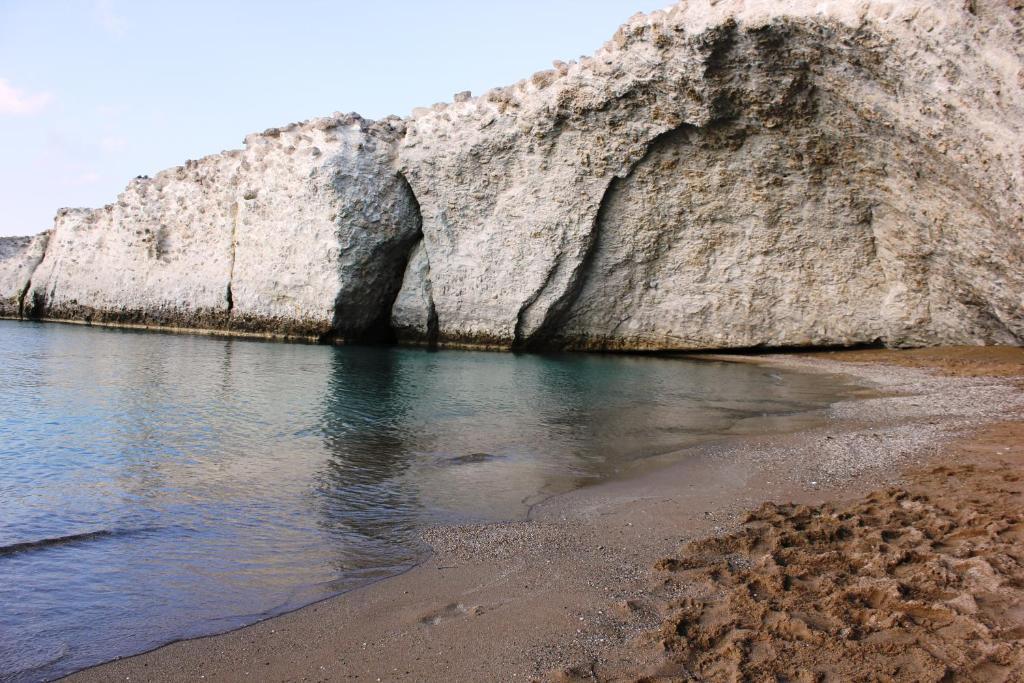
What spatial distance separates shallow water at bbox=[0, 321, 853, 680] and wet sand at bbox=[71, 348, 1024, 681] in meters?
0.45

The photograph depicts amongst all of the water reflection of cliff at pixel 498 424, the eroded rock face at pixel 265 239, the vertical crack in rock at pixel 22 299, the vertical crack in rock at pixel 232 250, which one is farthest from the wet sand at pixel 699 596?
the vertical crack in rock at pixel 22 299

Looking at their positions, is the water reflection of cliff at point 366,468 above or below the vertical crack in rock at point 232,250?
below

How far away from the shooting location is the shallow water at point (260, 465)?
162 inches

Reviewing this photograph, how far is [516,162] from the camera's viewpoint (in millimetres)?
19609

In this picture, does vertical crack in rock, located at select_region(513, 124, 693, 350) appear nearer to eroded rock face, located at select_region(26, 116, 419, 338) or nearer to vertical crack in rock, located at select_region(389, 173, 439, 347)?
vertical crack in rock, located at select_region(389, 173, 439, 347)

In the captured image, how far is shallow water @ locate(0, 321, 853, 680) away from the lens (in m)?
4.11

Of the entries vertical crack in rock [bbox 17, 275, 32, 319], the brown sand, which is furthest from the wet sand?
vertical crack in rock [bbox 17, 275, 32, 319]

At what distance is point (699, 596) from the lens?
389cm

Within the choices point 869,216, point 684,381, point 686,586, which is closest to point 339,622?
point 686,586

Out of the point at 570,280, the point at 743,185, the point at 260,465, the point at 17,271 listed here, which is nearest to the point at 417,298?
the point at 570,280

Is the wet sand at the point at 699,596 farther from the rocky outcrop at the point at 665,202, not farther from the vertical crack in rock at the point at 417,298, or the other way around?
the vertical crack in rock at the point at 417,298

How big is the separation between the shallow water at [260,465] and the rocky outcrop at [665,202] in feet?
13.6

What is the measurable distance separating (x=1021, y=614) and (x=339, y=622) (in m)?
3.27

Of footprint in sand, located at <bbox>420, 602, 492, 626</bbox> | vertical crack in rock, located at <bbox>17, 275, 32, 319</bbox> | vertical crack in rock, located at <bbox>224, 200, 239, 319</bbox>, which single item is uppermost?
vertical crack in rock, located at <bbox>224, 200, 239, 319</bbox>
